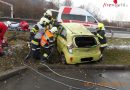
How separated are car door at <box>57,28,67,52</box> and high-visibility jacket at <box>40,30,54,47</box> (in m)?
0.48

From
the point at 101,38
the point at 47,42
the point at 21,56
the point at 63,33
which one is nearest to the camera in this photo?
the point at 47,42

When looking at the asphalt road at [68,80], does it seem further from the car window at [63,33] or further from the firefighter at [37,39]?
the car window at [63,33]

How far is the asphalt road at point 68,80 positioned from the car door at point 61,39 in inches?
54.5

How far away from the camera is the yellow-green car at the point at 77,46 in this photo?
1265cm

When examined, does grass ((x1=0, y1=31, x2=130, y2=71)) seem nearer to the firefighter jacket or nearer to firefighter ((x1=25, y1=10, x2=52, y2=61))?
firefighter ((x1=25, y1=10, x2=52, y2=61))

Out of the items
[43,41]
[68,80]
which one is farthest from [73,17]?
[68,80]

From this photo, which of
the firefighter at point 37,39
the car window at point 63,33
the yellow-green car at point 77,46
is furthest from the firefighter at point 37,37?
the yellow-green car at point 77,46

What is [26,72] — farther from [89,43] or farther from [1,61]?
[89,43]

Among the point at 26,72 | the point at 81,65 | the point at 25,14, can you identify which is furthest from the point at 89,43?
the point at 25,14

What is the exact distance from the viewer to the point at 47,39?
13133 mm

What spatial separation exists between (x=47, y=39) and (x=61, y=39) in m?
0.80

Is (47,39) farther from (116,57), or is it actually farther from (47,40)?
(116,57)

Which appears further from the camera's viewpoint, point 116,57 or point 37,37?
point 116,57

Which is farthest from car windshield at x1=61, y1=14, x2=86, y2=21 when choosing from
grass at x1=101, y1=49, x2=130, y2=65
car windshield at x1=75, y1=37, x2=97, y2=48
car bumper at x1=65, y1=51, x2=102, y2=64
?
car bumper at x1=65, y1=51, x2=102, y2=64
